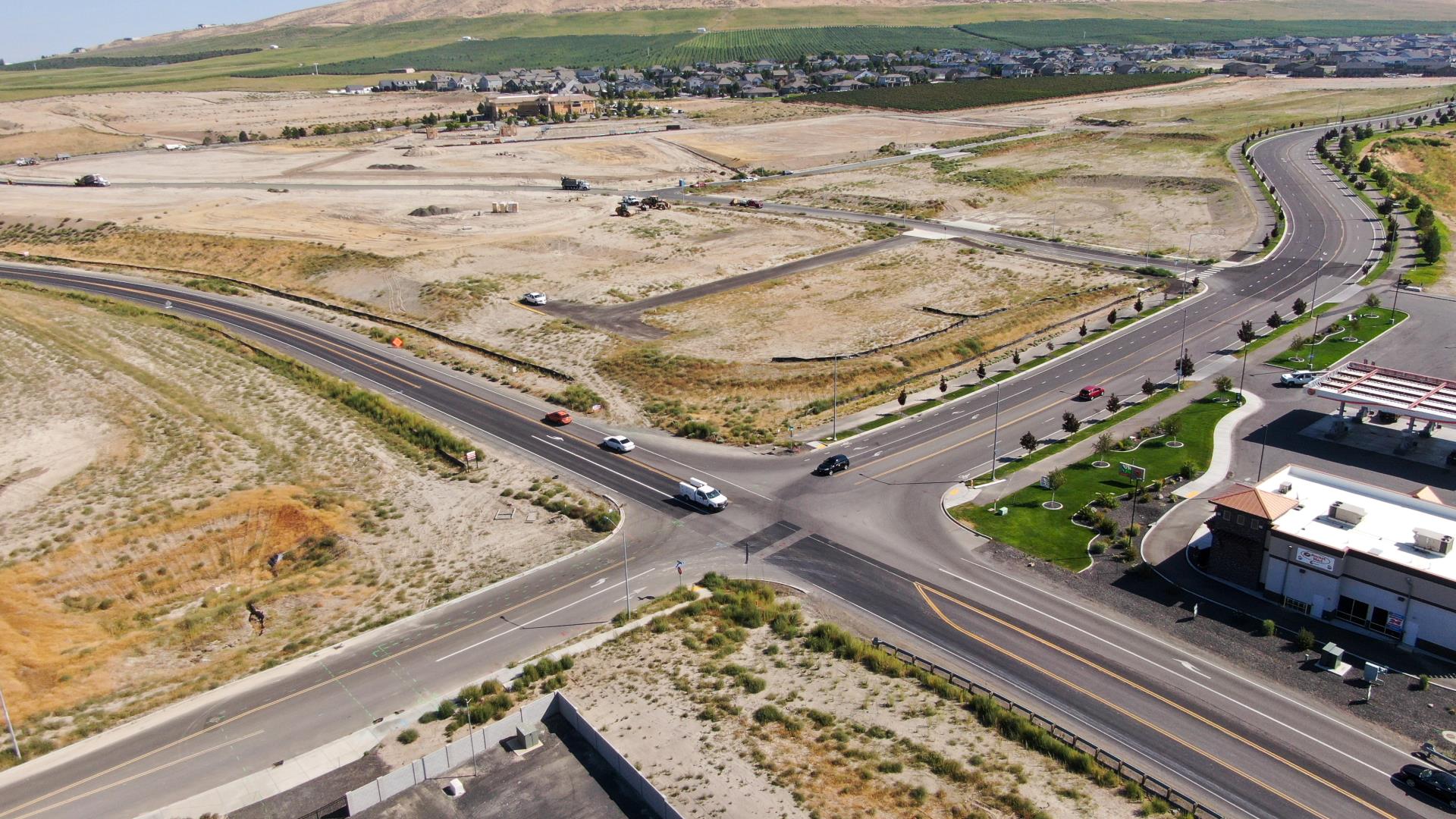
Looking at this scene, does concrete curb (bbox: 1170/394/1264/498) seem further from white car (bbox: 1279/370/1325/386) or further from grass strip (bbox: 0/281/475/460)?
grass strip (bbox: 0/281/475/460)

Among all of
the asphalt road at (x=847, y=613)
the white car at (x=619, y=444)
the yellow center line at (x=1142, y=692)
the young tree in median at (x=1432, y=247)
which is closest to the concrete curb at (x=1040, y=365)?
the asphalt road at (x=847, y=613)

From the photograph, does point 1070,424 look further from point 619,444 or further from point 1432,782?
point 1432,782

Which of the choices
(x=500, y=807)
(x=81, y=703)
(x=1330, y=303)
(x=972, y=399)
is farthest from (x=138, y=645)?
(x=1330, y=303)

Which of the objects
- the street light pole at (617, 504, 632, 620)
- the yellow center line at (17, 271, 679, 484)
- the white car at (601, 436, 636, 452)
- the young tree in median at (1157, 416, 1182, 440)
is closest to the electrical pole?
the street light pole at (617, 504, 632, 620)

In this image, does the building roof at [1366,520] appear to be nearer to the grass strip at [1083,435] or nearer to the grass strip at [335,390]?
the grass strip at [1083,435]

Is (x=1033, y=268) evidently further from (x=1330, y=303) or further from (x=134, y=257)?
(x=134, y=257)

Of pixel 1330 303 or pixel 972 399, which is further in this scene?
pixel 1330 303
